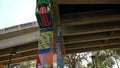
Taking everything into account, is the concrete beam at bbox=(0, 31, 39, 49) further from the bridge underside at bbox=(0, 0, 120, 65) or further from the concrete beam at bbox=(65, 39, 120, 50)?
the concrete beam at bbox=(65, 39, 120, 50)

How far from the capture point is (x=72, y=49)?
21.8 m

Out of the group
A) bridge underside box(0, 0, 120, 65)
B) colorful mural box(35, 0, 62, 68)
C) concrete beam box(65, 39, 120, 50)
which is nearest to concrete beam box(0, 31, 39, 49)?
bridge underside box(0, 0, 120, 65)

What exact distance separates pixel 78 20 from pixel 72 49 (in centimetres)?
842

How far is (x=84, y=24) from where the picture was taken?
15883 mm

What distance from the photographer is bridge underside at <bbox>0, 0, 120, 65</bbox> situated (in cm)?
1383

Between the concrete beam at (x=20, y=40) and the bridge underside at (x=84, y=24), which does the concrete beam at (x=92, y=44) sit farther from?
the concrete beam at (x=20, y=40)

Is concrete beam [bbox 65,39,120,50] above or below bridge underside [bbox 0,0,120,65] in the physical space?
below

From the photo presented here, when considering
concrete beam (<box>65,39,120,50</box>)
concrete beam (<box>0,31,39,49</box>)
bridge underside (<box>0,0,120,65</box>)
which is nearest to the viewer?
bridge underside (<box>0,0,120,65</box>)

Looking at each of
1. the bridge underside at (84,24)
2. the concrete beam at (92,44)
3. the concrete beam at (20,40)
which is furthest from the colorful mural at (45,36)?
the concrete beam at (92,44)

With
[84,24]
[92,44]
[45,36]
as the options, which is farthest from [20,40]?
[45,36]

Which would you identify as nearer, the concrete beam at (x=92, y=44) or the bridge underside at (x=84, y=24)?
the bridge underside at (x=84, y=24)

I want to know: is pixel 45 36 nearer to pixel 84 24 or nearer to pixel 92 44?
pixel 84 24

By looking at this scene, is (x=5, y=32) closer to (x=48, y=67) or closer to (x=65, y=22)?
(x=65, y=22)

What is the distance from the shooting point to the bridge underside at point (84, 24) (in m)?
13.8
